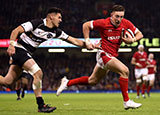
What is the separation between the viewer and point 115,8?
677cm

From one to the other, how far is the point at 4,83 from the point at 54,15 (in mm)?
1744

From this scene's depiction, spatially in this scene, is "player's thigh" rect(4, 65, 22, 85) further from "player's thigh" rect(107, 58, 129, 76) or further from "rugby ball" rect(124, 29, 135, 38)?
"rugby ball" rect(124, 29, 135, 38)

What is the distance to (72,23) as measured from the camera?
89.8 ft

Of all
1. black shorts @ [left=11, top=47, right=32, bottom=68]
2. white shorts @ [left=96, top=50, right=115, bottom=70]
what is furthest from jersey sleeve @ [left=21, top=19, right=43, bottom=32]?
white shorts @ [left=96, top=50, right=115, bottom=70]

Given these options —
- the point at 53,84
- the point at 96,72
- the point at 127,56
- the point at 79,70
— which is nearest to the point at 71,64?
the point at 79,70

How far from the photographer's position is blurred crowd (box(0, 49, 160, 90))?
26.6 m

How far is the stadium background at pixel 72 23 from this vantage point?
2664cm

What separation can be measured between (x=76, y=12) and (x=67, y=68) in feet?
17.0

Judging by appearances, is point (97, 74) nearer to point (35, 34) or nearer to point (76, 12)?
point (35, 34)

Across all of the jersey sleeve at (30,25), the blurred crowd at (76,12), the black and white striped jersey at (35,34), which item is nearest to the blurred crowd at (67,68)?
the blurred crowd at (76,12)

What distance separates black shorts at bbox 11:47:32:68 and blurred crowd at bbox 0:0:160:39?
19.0 metres

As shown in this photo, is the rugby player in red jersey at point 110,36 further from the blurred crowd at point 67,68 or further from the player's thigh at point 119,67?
the blurred crowd at point 67,68

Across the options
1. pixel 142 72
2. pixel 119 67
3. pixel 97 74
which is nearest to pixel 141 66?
pixel 142 72

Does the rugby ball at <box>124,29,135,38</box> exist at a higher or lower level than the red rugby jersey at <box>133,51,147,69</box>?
higher
